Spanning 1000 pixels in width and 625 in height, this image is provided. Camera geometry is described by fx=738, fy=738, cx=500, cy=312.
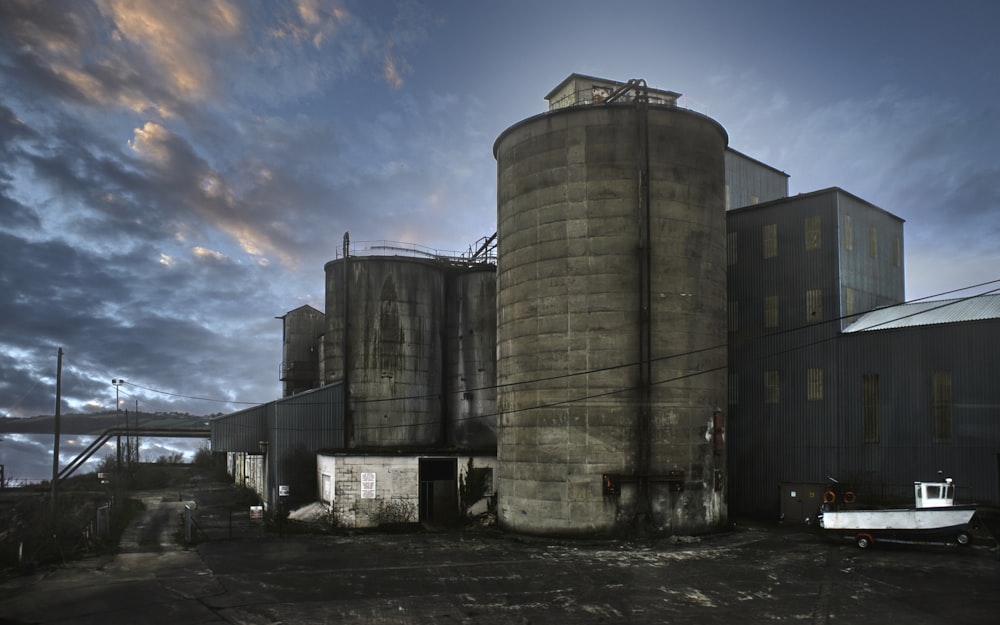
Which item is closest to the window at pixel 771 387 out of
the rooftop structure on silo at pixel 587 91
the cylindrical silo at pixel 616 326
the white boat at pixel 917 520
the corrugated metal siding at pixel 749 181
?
the cylindrical silo at pixel 616 326

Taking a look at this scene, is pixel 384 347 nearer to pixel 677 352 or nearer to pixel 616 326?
pixel 616 326

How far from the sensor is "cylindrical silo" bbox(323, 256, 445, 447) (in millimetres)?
41625

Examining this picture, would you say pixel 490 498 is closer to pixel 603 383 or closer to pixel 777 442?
pixel 603 383

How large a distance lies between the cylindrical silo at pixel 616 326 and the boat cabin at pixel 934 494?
7.29m

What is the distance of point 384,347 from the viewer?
42250mm

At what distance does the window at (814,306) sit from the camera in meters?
34.0

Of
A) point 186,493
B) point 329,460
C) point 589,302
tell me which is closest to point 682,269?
point 589,302

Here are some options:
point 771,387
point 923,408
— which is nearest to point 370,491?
point 771,387

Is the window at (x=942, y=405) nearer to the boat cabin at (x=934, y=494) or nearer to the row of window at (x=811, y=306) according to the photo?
the boat cabin at (x=934, y=494)

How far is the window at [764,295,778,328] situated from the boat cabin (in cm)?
1070

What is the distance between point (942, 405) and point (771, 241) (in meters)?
10.7

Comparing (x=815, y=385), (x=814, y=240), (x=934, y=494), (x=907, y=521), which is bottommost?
(x=907, y=521)

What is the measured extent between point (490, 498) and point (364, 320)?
13002 mm

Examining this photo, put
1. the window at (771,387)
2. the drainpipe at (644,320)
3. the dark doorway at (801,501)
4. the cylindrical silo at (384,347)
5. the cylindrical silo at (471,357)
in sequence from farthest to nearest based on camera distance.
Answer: the cylindrical silo at (471,357)
the cylindrical silo at (384,347)
the window at (771,387)
the dark doorway at (801,501)
the drainpipe at (644,320)
